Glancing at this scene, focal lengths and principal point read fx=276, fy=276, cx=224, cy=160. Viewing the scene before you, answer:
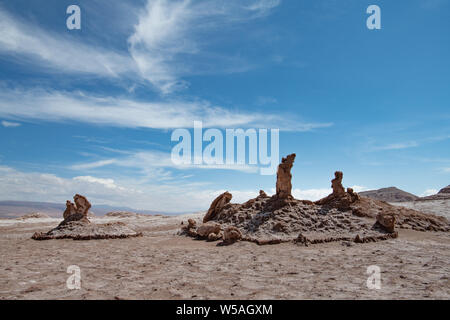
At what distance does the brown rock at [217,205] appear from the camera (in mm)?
20000

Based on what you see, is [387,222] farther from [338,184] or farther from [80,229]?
[80,229]

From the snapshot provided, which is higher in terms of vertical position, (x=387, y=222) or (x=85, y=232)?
(x=387, y=222)

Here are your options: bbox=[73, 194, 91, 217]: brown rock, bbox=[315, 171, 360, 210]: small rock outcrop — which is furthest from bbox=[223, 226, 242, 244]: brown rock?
bbox=[73, 194, 91, 217]: brown rock

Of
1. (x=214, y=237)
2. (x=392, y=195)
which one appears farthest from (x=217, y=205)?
(x=392, y=195)

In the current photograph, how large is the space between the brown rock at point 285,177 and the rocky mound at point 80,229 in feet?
29.9

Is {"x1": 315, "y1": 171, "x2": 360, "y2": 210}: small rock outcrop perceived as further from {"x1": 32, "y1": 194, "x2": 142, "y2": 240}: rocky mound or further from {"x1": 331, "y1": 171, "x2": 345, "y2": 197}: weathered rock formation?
{"x1": 32, "y1": 194, "x2": 142, "y2": 240}: rocky mound

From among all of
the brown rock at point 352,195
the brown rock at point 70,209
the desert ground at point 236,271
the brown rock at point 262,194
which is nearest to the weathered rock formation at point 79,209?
the brown rock at point 70,209

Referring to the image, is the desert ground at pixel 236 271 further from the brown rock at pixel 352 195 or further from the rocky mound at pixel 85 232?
the brown rock at pixel 352 195

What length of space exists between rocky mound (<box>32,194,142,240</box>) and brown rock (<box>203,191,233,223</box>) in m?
5.17

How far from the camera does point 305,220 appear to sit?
15.2 metres

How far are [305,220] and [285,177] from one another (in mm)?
2722

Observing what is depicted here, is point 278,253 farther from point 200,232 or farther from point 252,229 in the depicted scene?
point 200,232
